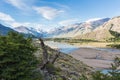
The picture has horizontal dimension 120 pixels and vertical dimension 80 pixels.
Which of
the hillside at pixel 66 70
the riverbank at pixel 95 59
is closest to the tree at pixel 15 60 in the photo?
the hillside at pixel 66 70

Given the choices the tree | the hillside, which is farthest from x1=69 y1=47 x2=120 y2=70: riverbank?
the tree

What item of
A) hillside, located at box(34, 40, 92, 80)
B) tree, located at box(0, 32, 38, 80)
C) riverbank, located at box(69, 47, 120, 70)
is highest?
tree, located at box(0, 32, 38, 80)

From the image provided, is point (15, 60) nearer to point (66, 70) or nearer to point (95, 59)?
point (66, 70)

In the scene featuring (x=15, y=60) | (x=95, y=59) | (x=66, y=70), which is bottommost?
(x=95, y=59)

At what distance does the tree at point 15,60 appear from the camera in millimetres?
22328

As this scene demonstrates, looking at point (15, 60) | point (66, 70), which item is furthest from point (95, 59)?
point (15, 60)

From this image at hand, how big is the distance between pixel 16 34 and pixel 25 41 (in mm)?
1089

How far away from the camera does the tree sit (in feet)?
73.3

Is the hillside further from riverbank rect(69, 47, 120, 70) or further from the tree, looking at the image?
riverbank rect(69, 47, 120, 70)

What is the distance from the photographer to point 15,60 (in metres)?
22.8

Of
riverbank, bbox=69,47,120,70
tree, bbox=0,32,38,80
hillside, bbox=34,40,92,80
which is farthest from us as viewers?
riverbank, bbox=69,47,120,70

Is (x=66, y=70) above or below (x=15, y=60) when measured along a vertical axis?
below

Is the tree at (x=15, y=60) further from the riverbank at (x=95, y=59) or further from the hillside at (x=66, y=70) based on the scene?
the riverbank at (x=95, y=59)

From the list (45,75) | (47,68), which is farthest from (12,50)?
(47,68)
